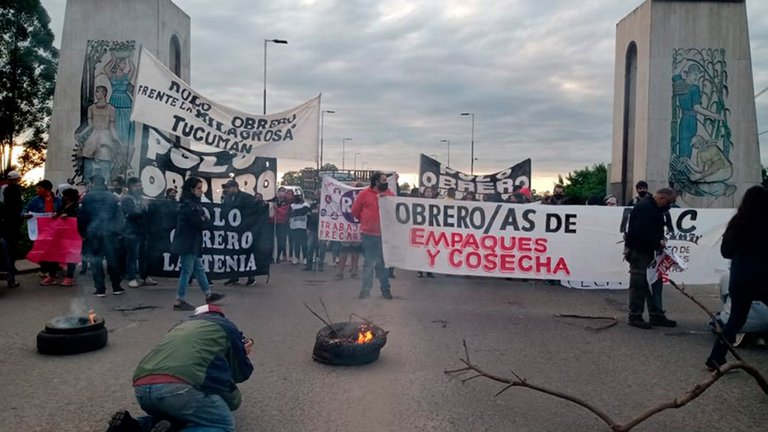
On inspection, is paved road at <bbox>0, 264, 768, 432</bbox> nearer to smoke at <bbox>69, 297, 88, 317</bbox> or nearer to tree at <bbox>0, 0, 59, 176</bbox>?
smoke at <bbox>69, 297, 88, 317</bbox>

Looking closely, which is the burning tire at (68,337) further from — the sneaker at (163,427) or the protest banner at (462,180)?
the protest banner at (462,180)

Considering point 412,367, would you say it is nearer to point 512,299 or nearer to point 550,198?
point 512,299

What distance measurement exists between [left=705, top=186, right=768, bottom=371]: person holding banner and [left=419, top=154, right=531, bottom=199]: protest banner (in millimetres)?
9708

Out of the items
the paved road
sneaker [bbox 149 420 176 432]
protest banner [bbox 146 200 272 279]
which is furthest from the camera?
protest banner [bbox 146 200 272 279]

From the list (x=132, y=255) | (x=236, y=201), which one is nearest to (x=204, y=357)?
(x=236, y=201)

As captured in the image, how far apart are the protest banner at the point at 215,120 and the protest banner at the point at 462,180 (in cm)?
415

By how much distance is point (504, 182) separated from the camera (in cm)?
1557

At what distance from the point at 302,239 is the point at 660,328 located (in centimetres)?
875

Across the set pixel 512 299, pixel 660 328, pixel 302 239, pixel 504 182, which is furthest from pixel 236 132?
pixel 660 328

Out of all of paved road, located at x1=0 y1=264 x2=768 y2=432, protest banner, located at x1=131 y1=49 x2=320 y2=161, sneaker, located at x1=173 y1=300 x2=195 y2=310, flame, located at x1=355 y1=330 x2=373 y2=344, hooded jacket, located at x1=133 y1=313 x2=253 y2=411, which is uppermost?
protest banner, located at x1=131 y1=49 x2=320 y2=161

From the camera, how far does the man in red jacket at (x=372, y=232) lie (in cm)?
965

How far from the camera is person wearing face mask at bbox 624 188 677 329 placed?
7773 mm

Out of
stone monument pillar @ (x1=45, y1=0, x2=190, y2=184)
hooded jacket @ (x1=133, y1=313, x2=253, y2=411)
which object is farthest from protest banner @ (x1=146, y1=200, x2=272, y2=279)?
stone monument pillar @ (x1=45, y1=0, x2=190, y2=184)

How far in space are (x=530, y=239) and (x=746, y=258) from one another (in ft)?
13.3
